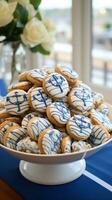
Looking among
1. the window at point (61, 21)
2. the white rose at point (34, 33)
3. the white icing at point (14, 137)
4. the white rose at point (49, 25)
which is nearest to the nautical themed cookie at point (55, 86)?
the white icing at point (14, 137)

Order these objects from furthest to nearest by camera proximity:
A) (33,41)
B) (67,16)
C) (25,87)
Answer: (67,16) < (33,41) < (25,87)

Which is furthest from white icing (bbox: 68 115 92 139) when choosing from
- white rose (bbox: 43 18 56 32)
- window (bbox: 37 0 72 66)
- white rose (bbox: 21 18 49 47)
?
window (bbox: 37 0 72 66)

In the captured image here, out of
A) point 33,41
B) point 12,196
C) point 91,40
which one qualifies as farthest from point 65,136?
point 91,40

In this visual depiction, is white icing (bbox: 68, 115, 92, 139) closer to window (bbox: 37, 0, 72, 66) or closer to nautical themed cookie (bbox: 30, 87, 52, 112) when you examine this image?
nautical themed cookie (bbox: 30, 87, 52, 112)

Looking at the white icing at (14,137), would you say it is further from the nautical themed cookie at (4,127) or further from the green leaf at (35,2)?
the green leaf at (35,2)

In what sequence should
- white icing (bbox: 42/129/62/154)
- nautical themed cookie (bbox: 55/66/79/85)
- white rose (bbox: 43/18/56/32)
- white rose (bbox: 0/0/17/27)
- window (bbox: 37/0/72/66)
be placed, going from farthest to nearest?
window (bbox: 37/0/72/66) → white rose (bbox: 43/18/56/32) → white rose (bbox: 0/0/17/27) → nautical themed cookie (bbox: 55/66/79/85) → white icing (bbox: 42/129/62/154)

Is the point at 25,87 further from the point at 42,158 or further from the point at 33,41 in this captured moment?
the point at 33,41
